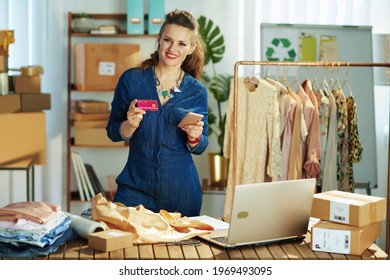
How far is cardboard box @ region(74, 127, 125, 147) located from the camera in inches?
220

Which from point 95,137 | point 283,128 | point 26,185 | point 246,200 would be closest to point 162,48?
point 246,200

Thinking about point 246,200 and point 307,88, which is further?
point 307,88

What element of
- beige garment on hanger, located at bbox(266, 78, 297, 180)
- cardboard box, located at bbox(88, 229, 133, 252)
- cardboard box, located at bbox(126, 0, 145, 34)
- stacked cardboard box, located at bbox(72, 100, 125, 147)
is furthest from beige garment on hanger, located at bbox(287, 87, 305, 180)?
cardboard box, located at bbox(88, 229, 133, 252)

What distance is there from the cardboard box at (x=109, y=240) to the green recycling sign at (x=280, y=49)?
10.6 feet

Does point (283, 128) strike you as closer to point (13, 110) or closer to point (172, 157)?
point (172, 157)

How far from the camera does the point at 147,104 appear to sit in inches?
114

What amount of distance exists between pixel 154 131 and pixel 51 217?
79cm

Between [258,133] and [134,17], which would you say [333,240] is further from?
[134,17]

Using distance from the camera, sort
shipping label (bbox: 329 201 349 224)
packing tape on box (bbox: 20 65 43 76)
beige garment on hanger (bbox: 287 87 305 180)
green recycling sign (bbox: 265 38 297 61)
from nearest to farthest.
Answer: shipping label (bbox: 329 201 349 224), beige garment on hanger (bbox: 287 87 305 180), packing tape on box (bbox: 20 65 43 76), green recycling sign (bbox: 265 38 297 61)

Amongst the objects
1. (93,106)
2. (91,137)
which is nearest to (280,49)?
(93,106)

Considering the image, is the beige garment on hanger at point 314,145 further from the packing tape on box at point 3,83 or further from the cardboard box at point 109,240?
the cardboard box at point 109,240

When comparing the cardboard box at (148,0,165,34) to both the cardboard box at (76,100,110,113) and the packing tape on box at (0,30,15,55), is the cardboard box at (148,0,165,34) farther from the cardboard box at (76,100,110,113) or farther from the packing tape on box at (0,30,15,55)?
the packing tape on box at (0,30,15,55)

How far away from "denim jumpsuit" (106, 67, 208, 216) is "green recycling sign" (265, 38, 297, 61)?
7.69ft

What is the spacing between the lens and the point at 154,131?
9.86 ft
